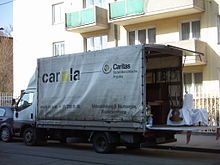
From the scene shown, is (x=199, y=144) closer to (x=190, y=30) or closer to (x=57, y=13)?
(x=190, y=30)

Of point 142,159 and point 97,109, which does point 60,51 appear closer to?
point 97,109

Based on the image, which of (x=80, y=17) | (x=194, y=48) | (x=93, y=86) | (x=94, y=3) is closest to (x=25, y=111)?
(x=93, y=86)

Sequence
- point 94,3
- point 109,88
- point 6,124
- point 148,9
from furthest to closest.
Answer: point 94,3 < point 148,9 < point 6,124 < point 109,88

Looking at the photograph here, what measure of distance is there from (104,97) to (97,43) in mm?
13497

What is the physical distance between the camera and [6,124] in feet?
56.2

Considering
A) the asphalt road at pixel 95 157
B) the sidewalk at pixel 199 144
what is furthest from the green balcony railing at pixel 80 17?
the asphalt road at pixel 95 157

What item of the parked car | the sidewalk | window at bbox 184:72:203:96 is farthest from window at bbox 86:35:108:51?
the sidewalk

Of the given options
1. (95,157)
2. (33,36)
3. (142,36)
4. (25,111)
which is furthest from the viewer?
(33,36)

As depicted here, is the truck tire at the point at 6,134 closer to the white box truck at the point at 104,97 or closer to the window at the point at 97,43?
A: the white box truck at the point at 104,97

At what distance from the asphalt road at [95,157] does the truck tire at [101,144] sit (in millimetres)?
213

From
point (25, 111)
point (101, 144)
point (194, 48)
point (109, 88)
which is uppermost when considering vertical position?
point (194, 48)

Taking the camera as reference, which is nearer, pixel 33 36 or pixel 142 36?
pixel 142 36

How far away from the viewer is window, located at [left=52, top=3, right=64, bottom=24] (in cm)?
2831

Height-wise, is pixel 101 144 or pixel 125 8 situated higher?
pixel 125 8
